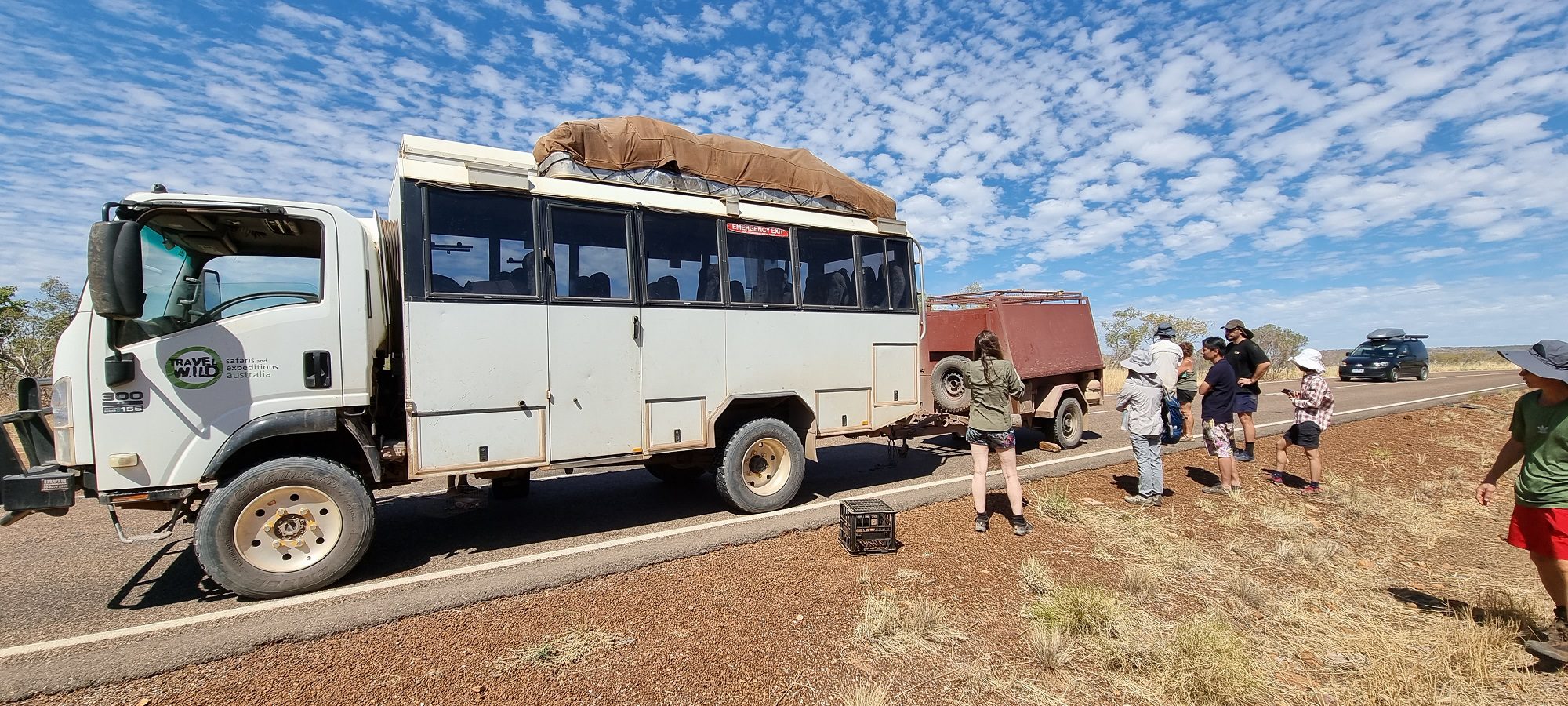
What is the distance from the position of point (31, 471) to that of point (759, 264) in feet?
17.7

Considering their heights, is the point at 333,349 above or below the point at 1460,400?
above

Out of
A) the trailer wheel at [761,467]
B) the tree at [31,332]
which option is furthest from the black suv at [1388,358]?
the tree at [31,332]

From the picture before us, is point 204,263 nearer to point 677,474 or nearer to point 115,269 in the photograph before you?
point 115,269

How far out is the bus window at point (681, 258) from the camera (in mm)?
6055

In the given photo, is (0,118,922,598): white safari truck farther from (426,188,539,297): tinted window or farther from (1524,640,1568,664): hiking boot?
(1524,640,1568,664): hiking boot

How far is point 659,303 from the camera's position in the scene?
604 centimetres

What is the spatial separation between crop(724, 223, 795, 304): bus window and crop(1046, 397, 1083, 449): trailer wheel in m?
5.65

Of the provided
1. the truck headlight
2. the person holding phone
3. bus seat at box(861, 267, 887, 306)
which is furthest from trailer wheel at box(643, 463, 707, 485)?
the person holding phone

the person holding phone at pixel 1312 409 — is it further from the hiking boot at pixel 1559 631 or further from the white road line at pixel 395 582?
the white road line at pixel 395 582

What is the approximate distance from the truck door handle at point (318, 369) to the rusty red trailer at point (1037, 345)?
6681 mm

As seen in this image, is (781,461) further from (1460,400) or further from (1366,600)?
(1460,400)

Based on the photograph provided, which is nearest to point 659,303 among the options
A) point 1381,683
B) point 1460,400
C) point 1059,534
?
point 1059,534

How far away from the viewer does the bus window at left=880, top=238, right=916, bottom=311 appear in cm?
768

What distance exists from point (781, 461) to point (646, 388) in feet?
5.62
